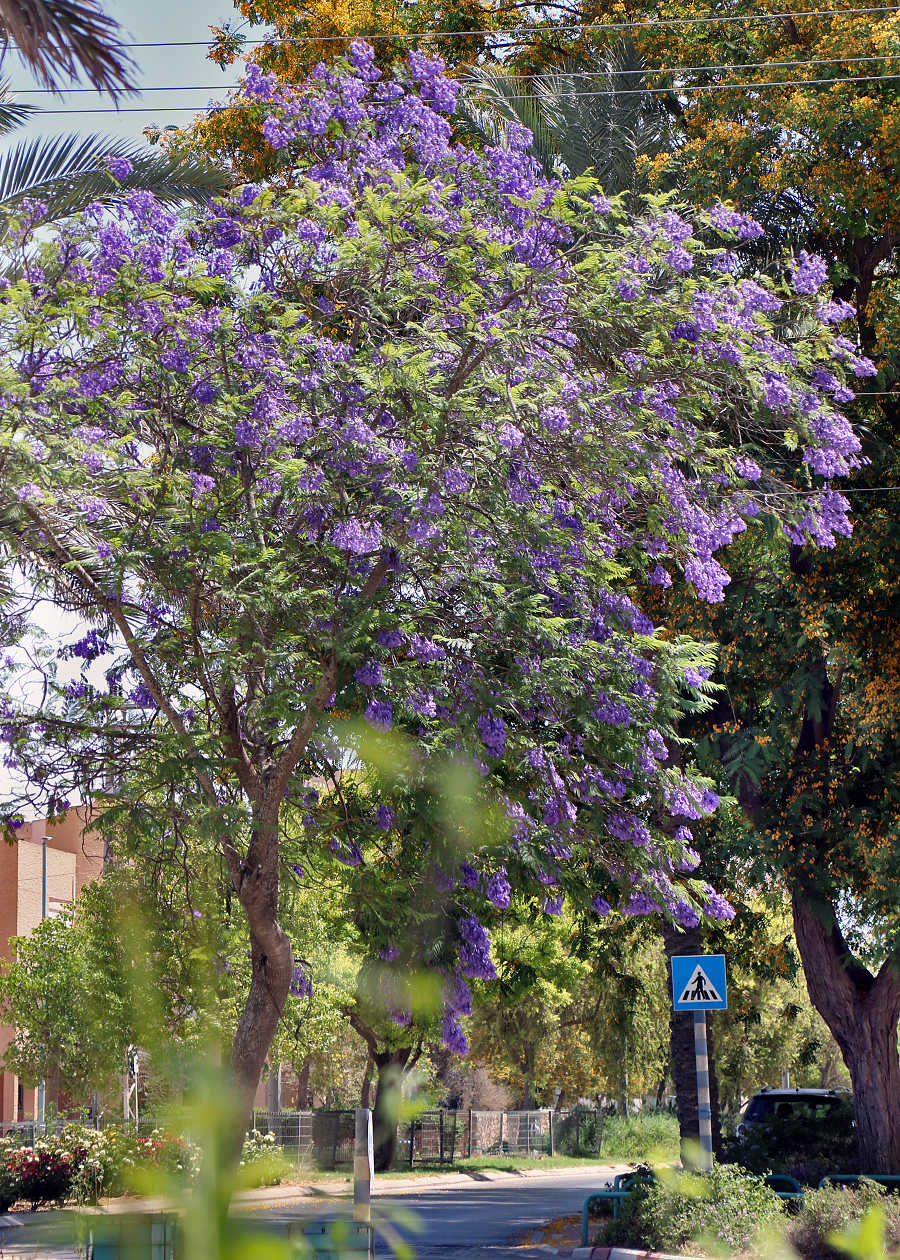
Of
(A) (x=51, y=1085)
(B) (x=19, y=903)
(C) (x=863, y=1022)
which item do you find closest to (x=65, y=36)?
(C) (x=863, y=1022)

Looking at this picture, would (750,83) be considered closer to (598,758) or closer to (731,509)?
(731,509)

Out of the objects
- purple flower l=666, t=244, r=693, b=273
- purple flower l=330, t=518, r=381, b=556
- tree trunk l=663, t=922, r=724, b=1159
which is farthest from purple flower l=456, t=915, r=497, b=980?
tree trunk l=663, t=922, r=724, b=1159

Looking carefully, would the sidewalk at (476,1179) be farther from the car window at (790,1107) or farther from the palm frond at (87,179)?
the palm frond at (87,179)

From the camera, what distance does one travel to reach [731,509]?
11141 millimetres

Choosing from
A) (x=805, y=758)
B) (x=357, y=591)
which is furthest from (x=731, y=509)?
(x=805, y=758)

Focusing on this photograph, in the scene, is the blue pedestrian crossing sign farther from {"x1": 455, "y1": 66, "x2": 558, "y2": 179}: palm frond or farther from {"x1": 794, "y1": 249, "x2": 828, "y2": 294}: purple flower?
{"x1": 455, "y1": 66, "x2": 558, "y2": 179}: palm frond

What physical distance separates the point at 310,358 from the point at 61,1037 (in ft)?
64.5

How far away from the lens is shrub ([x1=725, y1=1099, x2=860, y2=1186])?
18.3 meters

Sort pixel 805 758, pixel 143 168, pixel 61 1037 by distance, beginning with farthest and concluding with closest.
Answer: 1. pixel 61 1037
2. pixel 805 758
3. pixel 143 168

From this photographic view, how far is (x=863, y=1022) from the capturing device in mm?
16797

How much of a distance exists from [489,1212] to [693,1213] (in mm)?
10896

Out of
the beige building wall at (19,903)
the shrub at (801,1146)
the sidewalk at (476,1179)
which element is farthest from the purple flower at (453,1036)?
the beige building wall at (19,903)

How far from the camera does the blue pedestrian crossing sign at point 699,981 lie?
525 inches

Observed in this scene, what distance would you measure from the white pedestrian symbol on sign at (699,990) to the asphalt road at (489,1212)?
3.36 meters
